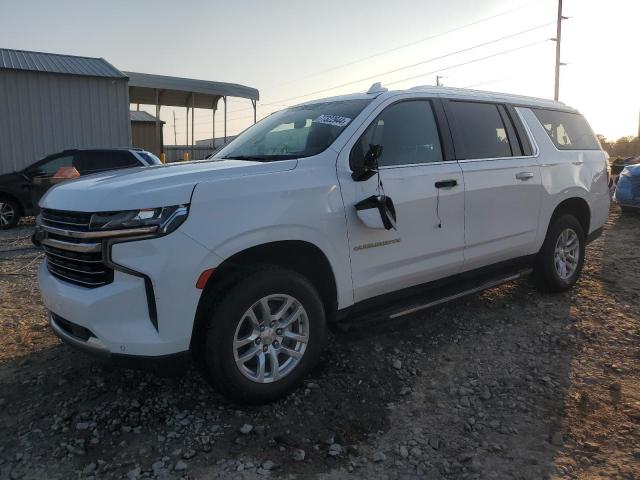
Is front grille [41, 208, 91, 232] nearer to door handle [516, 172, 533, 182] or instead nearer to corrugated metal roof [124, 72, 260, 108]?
door handle [516, 172, 533, 182]

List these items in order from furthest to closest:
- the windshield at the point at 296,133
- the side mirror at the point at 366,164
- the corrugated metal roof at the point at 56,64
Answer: the corrugated metal roof at the point at 56,64 → the windshield at the point at 296,133 → the side mirror at the point at 366,164

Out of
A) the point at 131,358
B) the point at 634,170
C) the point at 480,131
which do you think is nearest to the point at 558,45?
the point at 634,170

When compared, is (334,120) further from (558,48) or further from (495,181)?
(558,48)

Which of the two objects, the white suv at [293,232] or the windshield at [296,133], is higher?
the windshield at [296,133]

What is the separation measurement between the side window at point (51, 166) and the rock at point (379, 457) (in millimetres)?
9916

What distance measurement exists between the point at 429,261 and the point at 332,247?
96 cm

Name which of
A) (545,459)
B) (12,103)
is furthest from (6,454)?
(12,103)

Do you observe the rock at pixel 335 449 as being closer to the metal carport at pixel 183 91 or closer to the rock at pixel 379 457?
the rock at pixel 379 457

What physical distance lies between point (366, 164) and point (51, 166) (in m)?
9.45

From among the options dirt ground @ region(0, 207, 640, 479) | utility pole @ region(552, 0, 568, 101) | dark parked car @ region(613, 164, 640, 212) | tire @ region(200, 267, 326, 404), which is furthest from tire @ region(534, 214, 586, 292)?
utility pole @ region(552, 0, 568, 101)

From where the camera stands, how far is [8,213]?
10.3 m

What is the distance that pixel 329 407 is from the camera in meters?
3.09

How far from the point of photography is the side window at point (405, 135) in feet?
11.6

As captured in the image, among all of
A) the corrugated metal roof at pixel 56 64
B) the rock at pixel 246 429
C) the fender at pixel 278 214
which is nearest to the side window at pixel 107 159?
the corrugated metal roof at pixel 56 64
